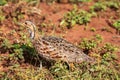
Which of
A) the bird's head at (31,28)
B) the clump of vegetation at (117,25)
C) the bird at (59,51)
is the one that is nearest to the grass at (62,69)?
the bird at (59,51)

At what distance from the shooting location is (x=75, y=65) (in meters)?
8.04

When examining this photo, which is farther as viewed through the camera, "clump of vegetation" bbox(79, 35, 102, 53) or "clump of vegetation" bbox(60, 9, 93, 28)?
"clump of vegetation" bbox(60, 9, 93, 28)

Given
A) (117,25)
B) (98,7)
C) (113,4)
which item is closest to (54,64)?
(117,25)

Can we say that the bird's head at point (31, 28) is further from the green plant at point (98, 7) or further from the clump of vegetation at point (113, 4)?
the clump of vegetation at point (113, 4)

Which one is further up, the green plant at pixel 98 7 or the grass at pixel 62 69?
the green plant at pixel 98 7

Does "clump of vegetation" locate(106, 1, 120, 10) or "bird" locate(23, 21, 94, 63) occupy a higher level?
"clump of vegetation" locate(106, 1, 120, 10)

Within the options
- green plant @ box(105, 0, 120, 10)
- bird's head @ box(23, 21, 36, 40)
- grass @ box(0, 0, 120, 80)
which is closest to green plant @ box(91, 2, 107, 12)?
green plant @ box(105, 0, 120, 10)

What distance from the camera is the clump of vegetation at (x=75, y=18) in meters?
9.91

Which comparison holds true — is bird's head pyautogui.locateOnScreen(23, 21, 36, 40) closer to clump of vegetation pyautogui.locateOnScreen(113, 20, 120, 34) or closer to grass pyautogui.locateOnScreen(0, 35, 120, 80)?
grass pyautogui.locateOnScreen(0, 35, 120, 80)

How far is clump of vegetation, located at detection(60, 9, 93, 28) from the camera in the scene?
9914 mm

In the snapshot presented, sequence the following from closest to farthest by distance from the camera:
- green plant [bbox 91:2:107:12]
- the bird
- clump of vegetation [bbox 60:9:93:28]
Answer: the bird
clump of vegetation [bbox 60:9:93:28]
green plant [bbox 91:2:107:12]

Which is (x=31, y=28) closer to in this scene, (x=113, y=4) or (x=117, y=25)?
(x=117, y=25)

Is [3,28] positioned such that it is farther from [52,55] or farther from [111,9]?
Answer: [111,9]

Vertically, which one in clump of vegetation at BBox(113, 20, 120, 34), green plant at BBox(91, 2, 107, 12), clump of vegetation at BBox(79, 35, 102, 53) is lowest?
clump of vegetation at BBox(79, 35, 102, 53)
